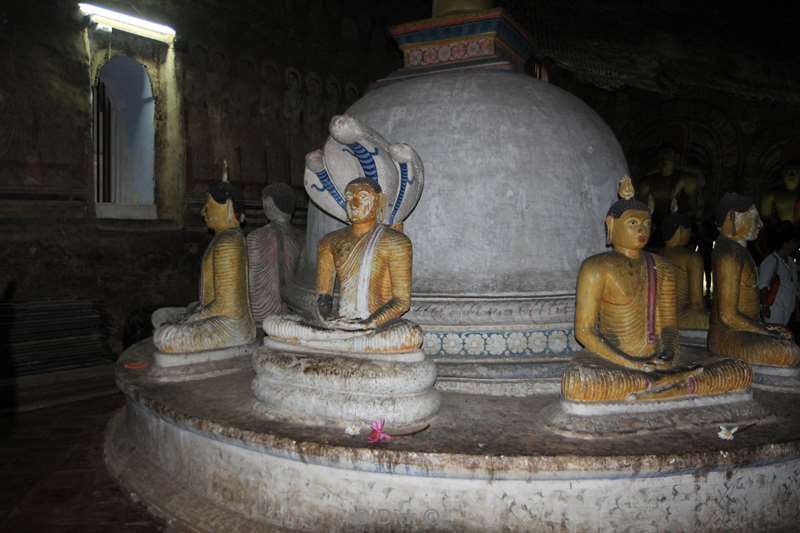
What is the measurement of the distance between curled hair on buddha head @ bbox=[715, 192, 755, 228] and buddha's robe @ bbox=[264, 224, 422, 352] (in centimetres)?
229

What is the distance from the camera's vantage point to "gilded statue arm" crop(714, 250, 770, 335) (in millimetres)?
4273

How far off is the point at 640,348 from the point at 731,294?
43.0 inches

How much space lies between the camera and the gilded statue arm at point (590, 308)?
11.6ft

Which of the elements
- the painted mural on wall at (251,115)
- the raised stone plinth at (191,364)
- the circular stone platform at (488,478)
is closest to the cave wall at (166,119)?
the painted mural on wall at (251,115)

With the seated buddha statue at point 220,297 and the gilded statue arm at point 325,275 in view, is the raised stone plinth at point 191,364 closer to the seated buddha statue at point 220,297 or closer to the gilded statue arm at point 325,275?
the seated buddha statue at point 220,297

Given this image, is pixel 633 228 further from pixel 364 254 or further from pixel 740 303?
pixel 364 254

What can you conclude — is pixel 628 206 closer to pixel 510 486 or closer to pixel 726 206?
pixel 726 206

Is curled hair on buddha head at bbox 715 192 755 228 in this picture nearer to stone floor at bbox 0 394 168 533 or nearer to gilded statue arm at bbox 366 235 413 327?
gilded statue arm at bbox 366 235 413 327

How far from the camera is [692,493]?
311cm

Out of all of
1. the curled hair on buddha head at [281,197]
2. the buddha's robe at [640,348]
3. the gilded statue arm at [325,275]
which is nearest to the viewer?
the buddha's robe at [640,348]

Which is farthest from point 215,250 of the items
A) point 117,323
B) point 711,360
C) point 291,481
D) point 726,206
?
point 117,323

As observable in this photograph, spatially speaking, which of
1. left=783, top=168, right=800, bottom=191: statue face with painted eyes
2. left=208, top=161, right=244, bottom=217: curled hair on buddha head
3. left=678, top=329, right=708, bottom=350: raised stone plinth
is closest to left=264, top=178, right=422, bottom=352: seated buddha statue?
left=208, top=161, right=244, bottom=217: curled hair on buddha head

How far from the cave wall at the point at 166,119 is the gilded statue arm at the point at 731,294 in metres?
7.15

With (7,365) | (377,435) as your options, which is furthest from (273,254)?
(7,365)
